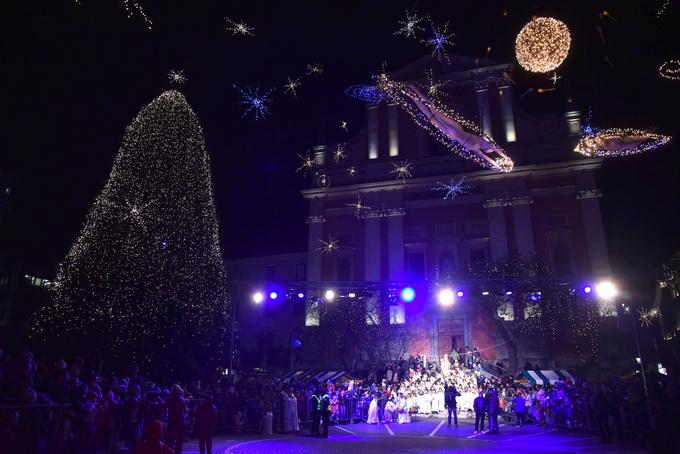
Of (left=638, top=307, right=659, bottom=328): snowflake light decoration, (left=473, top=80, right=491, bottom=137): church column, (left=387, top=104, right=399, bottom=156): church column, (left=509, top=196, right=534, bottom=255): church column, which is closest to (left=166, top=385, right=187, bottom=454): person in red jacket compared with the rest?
(left=509, top=196, right=534, bottom=255): church column

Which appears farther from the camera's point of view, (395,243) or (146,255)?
(395,243)

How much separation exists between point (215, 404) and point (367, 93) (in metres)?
31.2

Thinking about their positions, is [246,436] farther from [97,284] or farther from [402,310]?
[402,310]

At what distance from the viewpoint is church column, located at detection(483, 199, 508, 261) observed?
3572cm

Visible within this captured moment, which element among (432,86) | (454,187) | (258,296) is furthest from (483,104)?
(258,296)

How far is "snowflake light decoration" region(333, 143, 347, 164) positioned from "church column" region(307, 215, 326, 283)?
17.2 feet

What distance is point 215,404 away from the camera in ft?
56.0

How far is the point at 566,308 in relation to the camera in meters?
30.3

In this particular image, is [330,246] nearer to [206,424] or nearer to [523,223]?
[523,223]

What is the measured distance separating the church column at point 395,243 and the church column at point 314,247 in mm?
5480

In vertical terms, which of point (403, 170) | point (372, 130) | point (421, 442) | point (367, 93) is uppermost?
point (367, 93)

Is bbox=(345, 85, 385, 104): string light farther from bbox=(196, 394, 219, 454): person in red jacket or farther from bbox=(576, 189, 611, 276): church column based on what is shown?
bbox=(196, 394, 219, 454): person in red jacket

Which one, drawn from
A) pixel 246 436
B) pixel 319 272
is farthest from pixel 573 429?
pixel 319 272

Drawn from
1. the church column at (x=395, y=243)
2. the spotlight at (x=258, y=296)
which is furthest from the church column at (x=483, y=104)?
the spotlight at (x=258, y=296)
